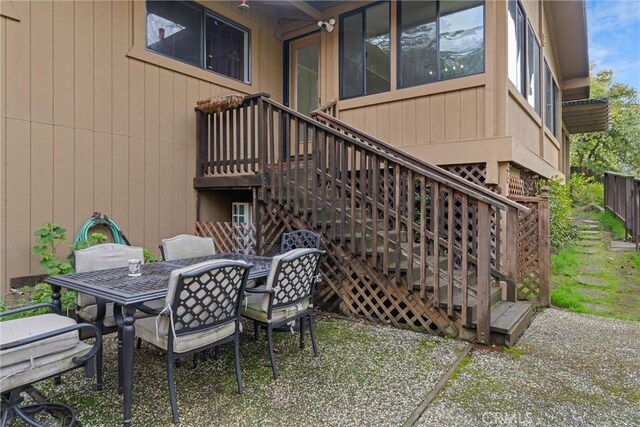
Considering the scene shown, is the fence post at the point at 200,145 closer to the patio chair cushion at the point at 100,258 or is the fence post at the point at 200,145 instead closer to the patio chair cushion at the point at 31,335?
the patio chair cushion at the point at 100,258

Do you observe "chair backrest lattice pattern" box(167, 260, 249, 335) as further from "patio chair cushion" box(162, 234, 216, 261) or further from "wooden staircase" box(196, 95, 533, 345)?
"wooden staircase" box(196, 95, 533, 345)

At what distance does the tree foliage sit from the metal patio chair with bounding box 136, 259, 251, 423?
20005 mm

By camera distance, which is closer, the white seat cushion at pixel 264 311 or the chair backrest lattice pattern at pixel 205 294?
the chair backrest lattice pattern at pixel 205 294

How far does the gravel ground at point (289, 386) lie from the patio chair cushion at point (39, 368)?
46cm

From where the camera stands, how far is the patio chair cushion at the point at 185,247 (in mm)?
3854

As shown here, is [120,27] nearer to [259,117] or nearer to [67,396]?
[259,117]

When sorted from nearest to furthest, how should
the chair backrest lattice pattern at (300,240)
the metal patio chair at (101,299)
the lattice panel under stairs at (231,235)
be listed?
the metal patio chair at (101,299), the chair backrest lattice pattern at (300,240), the lattice panel under stairs at (231,235)

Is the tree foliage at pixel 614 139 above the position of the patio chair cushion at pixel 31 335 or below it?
above

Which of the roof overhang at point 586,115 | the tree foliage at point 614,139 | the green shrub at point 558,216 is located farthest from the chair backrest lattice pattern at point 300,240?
the tree foliage at point 614,139

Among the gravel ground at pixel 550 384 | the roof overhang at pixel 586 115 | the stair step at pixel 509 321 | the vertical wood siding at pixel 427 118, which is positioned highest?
the roof overhang at pixel 586 115

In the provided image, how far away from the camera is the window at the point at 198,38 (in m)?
5.35

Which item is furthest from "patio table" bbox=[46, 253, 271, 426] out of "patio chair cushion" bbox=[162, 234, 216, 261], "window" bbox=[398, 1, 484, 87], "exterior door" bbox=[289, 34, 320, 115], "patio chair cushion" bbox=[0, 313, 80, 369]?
"exterior door" bbox=[289, 34, 320, 115]

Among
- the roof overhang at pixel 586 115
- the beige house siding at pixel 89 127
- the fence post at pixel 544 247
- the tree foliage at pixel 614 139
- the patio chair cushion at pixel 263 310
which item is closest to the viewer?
the patio chair cushion at pixel 263 310

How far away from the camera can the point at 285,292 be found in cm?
301
